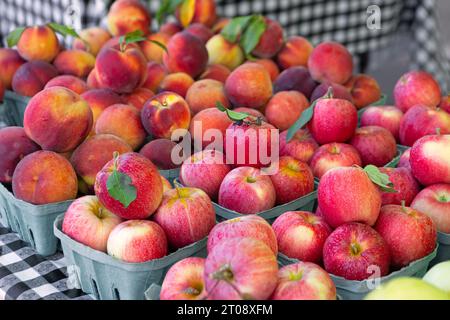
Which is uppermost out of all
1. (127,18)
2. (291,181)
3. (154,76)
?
(127,18)

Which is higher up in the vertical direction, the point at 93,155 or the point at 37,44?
the point at 37,44

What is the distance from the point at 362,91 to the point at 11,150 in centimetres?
86

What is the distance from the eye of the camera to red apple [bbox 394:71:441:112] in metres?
1.33

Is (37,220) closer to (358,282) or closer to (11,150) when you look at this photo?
(11,150)

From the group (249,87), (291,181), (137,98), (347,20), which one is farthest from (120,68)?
(347,20)

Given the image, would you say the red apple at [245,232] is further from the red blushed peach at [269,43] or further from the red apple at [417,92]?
the red blushed peach at [269,43]

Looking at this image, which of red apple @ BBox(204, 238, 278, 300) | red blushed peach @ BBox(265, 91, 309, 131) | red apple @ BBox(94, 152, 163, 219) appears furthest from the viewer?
red blushed peach @ BBox(265, 91, 309, 131)

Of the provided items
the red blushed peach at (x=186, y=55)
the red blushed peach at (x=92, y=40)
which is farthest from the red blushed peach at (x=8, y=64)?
the red blushed peach at (x=186, y=55)

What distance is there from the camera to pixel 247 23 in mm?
1594

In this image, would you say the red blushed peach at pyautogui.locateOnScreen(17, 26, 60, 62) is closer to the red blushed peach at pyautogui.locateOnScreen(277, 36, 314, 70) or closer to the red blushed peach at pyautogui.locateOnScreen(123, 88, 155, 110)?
the red blushed peach at pyautogui.locateOnScreen(123, 88, 155, 110)

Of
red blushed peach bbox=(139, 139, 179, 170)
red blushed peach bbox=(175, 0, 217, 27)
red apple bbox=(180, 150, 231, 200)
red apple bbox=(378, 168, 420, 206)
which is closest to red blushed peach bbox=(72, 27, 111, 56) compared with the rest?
red blushed peach bbox=(175, 0, 217, 27)

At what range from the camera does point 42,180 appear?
1.00 metres

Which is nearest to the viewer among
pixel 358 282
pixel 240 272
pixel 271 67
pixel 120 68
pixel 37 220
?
pixel 240 272

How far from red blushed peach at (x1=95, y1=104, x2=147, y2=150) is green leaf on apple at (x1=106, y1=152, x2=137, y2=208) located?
0.33m
